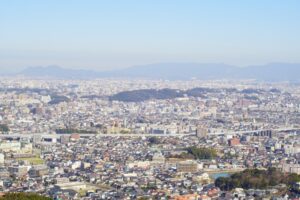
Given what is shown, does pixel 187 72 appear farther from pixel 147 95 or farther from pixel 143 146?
pixel 143 146

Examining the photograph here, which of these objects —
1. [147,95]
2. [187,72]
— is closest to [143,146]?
[147,95]

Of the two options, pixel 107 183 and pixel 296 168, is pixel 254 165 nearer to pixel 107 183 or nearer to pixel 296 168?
pixel 296 168

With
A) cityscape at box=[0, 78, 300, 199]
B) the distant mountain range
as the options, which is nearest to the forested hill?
cityscape at box=[0, 78, 300, 199]

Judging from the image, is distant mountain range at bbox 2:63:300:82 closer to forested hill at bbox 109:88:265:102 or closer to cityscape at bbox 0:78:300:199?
forested hill at bbox 109:88:265:102

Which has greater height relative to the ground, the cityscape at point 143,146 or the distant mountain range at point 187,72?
the cityscape at point 143,146

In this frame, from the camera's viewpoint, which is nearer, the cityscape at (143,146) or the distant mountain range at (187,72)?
the cityscape at (143,146)

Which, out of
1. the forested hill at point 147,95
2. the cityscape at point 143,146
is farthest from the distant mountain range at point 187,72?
the cityscape at point 143,146

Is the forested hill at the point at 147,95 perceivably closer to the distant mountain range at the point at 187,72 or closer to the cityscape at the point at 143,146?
the cityscape at the point at 143,146

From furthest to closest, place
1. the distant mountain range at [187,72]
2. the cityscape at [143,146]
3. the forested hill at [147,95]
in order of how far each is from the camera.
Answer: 1. the distant mountain range at [187,72]
2. the forested hill at [147,95]
3. the cityscape at [143,146]

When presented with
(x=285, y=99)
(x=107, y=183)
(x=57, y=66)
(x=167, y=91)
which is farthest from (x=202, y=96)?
(x=57, y=66)
